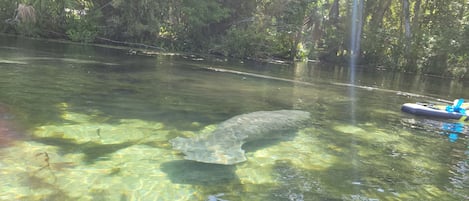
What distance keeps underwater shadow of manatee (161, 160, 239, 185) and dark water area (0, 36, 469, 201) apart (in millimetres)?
25

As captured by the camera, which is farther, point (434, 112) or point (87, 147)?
point (434, 112)

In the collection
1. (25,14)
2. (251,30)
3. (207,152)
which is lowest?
(207,152)

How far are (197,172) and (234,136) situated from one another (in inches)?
44.3

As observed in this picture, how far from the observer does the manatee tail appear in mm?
5133

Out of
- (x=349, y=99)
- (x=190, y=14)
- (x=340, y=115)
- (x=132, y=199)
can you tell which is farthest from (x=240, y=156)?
(x=190, y=14)

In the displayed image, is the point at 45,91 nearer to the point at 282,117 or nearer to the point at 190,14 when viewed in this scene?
the point at 282,117

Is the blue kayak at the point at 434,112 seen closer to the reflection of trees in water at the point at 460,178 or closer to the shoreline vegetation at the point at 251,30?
the reflection of trees in water at the point at 460,178

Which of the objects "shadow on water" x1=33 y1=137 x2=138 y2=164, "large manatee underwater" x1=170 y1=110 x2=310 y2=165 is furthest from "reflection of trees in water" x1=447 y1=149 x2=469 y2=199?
"shadow on water" x1=33 y1=137 x2=138 y2=164

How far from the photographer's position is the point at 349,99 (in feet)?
42.6

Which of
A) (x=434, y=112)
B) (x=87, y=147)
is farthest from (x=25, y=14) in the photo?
(x=434, y=112)

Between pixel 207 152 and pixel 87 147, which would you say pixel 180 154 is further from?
pixel 87 147

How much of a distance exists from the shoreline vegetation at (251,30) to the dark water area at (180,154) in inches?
585

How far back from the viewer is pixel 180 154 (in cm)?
591

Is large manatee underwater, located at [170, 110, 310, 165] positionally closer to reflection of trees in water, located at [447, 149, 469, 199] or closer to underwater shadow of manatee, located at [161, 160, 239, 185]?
underwater shadow of manatee, located at [161, 160, 239, 185]
